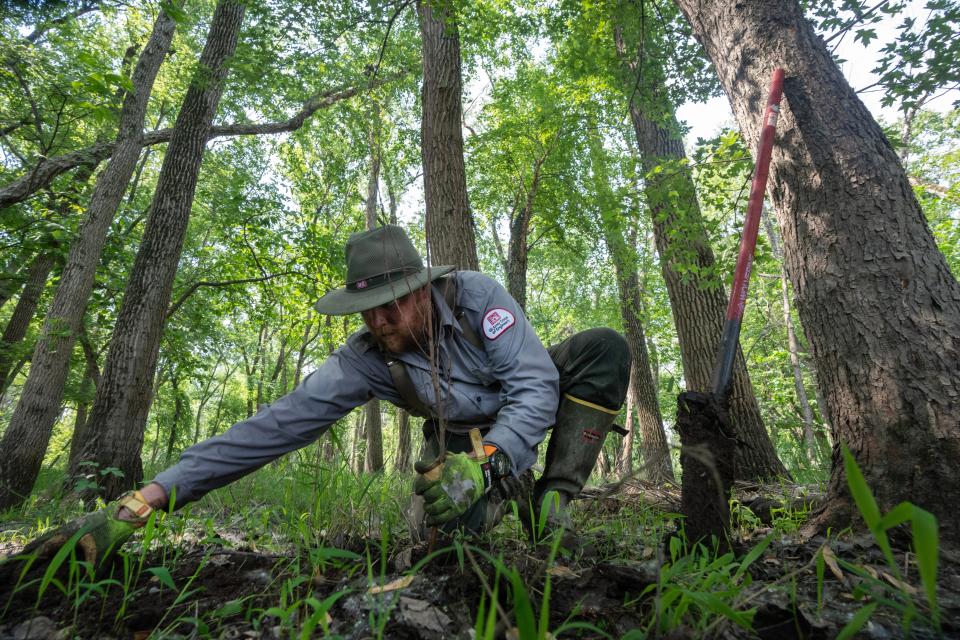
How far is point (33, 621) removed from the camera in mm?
1188

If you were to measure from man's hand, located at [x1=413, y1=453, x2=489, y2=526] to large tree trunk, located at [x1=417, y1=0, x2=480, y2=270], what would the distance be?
101 inches

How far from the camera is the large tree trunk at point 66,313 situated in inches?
193

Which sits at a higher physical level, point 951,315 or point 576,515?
point 951,315

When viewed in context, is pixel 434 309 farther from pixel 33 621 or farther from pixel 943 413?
pixel 943 413

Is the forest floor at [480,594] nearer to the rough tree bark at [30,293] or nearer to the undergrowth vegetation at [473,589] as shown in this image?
the undergrowth vegetation at [473,589]

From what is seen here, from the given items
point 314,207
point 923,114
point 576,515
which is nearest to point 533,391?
point 576,515

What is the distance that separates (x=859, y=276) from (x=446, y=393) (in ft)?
6.14

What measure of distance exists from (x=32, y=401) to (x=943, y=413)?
24.3 ft

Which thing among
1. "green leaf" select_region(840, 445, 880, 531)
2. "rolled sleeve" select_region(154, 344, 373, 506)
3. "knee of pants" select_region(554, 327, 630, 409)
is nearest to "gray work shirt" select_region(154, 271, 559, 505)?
"rolled sleeve" select_region(154, 344, 373, 506)

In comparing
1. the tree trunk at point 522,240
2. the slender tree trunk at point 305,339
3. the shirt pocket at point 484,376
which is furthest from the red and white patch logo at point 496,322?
the slender tree trunk at point 305,339

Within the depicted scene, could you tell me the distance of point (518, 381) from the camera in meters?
1.99

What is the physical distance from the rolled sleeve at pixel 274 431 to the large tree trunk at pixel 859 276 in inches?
85.9

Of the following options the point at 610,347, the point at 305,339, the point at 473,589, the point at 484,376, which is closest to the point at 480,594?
the point at 473,589

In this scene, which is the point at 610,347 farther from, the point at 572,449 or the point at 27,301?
the point at 27,301
